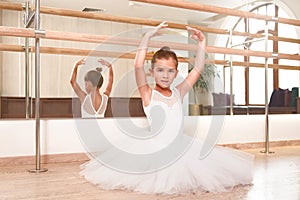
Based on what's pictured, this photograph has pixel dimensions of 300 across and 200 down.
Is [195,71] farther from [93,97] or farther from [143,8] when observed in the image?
[143,8]

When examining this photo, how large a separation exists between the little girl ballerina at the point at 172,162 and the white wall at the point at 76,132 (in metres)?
0.33

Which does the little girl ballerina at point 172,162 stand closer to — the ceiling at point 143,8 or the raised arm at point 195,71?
the raised arm at point 195,71

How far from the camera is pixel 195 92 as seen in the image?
7410 mm

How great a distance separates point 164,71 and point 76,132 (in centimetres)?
64

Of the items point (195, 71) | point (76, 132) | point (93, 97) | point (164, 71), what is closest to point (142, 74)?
point (164, 71)

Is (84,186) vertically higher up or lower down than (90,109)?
lower down

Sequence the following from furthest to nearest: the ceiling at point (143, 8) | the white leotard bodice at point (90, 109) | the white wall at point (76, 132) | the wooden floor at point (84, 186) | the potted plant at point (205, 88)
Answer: the potted plant at point (205, 88) → the ceiling at point (143, 8) → the white leotard bodice at point (90, 109) → the white wall at point (76, 132) → the wooden floor at point (84, 186)

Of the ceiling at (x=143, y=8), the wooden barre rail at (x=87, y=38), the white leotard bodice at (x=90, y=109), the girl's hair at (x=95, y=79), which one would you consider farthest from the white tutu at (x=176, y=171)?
the ceiling at (x=143, y=8)

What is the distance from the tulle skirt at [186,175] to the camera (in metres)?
1.28

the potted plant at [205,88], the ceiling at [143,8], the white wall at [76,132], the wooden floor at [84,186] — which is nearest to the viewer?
the wooden floor at [84,186]

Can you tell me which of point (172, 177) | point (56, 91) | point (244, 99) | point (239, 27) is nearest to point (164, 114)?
point (172, 177)

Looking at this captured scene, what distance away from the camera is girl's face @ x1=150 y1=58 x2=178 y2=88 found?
1689 millimetres

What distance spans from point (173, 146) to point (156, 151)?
0.08m

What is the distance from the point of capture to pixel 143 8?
6762mm
